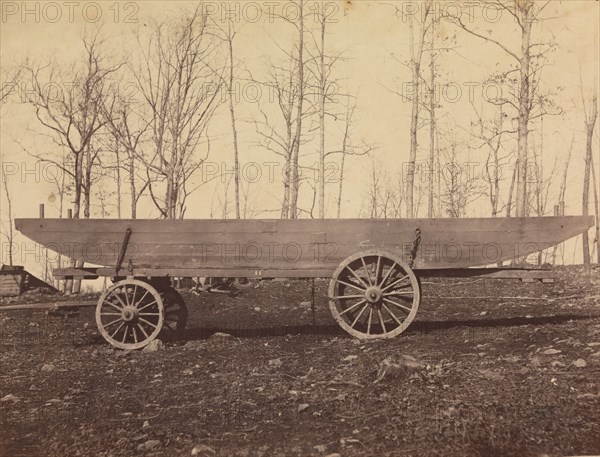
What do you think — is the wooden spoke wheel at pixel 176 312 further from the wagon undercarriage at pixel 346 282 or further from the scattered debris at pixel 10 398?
the scattered debris at pixel 10 398

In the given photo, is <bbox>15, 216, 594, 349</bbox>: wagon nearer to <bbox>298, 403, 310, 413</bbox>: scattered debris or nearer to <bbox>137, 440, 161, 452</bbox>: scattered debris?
<bbox>298, 403, 310, 413</bbox>: scattered debris

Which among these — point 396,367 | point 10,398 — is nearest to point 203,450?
point 396,367

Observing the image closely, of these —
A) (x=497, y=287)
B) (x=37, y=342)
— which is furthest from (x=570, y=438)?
(x=497, y=287)

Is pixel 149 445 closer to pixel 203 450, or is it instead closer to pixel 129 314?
pixel 203 450

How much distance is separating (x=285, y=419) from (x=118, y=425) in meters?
1.26

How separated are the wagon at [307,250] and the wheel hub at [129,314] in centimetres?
1

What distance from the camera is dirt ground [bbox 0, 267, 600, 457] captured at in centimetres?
362

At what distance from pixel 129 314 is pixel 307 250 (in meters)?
2.35

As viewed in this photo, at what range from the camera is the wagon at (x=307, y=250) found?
264 inches

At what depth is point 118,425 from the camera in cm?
412

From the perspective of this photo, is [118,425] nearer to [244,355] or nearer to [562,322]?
[244,355]

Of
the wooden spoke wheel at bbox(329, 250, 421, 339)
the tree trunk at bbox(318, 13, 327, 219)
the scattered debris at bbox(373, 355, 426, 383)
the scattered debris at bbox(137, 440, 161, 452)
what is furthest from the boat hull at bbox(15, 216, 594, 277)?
the tree trunk at bbox(318, 13, 327, 219)

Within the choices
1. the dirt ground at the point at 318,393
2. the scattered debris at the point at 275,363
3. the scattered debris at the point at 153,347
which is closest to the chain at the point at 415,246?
the dirt ground at the point at 318,393

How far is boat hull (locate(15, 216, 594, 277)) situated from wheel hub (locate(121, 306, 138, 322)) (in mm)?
520
